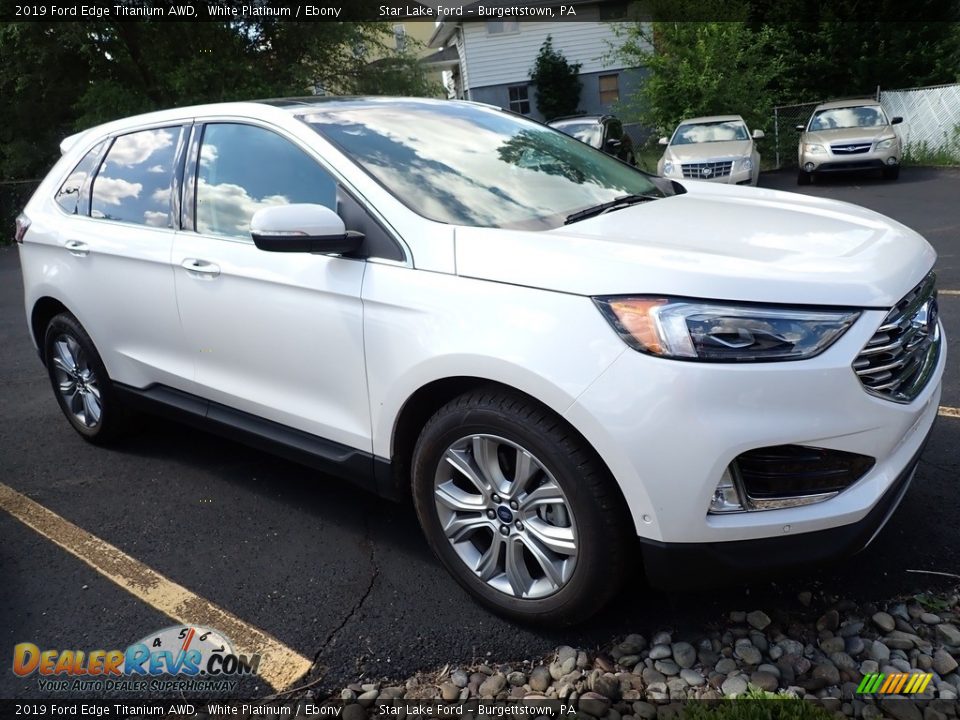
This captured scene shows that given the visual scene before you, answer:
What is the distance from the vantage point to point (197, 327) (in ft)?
11.4

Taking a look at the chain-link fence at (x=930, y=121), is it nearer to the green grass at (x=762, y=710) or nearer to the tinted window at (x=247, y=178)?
the tinted window at (x=247, y=178)

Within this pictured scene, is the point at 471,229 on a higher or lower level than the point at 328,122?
lower

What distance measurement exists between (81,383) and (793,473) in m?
3.87

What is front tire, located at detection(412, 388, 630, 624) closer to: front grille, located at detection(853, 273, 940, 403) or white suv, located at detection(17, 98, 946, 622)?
white suv, located at detection(17, 98, 946, 622)

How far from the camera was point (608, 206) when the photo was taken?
3143 millimetres

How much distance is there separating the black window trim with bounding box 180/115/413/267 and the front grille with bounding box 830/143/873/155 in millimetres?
14853

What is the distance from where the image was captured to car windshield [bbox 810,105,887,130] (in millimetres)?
16141

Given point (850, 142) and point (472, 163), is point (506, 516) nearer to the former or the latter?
point (472, 163)

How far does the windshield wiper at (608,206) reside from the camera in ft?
9.71

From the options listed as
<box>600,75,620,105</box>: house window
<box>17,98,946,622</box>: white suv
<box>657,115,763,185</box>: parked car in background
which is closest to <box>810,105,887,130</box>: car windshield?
<box>657,115,763,185</box>: parked car in background

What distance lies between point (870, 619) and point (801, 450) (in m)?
Result: 0.81

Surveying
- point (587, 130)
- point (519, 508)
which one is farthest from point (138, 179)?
point (587, 130)

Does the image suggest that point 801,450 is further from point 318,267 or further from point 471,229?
point 318,267

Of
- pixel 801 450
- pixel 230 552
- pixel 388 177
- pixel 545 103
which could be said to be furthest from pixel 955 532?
pixel 545 103
